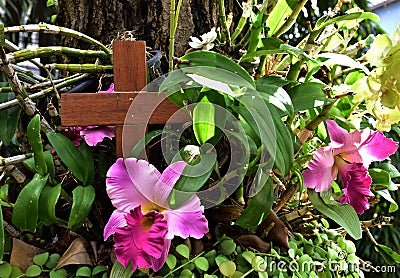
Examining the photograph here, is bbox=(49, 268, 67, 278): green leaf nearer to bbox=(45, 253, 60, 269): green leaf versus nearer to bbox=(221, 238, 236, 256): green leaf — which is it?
bbox=(45, 253, 60, 269): green leaf

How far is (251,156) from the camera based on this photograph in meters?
0.58

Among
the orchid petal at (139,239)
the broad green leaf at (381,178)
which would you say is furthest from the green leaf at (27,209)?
the broad green leaf at (381,178)

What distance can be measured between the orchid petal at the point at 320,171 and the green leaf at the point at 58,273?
12.7 inches

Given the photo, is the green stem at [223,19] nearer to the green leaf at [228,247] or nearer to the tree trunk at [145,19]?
the tree trunk at [145,19]

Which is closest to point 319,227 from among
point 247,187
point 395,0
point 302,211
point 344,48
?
point 302,211

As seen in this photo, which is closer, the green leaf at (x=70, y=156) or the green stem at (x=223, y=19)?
the green leaf at (x=70, y=156)

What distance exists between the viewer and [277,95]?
517 mm

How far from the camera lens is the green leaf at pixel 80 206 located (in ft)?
1.77

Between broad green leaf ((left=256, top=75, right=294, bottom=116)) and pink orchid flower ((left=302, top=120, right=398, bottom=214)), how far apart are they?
0.09m

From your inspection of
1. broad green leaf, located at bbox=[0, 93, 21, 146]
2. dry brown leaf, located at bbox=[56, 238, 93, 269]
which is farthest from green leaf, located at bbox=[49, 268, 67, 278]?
broad green leaf, located at bbox=[0, 93, 21, 146]

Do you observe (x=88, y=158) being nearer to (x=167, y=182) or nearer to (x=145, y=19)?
(x=167, y=182)

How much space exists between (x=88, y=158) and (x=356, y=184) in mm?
352

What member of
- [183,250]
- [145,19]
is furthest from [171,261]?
[145,19]

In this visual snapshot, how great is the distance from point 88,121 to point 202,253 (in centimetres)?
21
